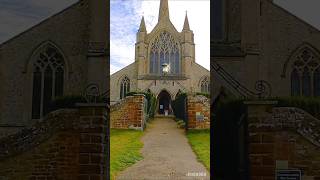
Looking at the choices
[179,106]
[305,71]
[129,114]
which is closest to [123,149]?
[129,114]

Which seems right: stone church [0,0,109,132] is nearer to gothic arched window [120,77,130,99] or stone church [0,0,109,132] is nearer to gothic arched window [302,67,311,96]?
gothic arched window [120,77,130,99]

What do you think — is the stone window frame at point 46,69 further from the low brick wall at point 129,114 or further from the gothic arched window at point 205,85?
the gothic arched window at point 205,85

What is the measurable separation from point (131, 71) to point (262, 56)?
2854mm

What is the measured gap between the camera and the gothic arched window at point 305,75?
6.86 m

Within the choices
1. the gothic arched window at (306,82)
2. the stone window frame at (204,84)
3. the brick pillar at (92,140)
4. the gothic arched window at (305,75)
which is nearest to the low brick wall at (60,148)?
the brick pillar at (92,140)

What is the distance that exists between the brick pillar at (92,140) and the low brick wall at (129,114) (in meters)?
0.55

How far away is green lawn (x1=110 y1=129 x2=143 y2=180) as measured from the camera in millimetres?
4152

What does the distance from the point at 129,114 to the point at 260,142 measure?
5.91 feet

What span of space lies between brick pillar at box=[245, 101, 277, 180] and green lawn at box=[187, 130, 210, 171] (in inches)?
42.6

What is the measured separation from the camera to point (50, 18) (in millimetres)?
7078

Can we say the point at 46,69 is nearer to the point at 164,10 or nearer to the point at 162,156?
the point at 164,10

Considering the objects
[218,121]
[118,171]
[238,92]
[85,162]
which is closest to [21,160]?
[85,162]

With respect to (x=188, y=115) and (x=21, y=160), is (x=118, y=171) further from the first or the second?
(x=21, y=160)

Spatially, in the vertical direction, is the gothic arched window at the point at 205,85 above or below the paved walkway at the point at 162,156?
above
